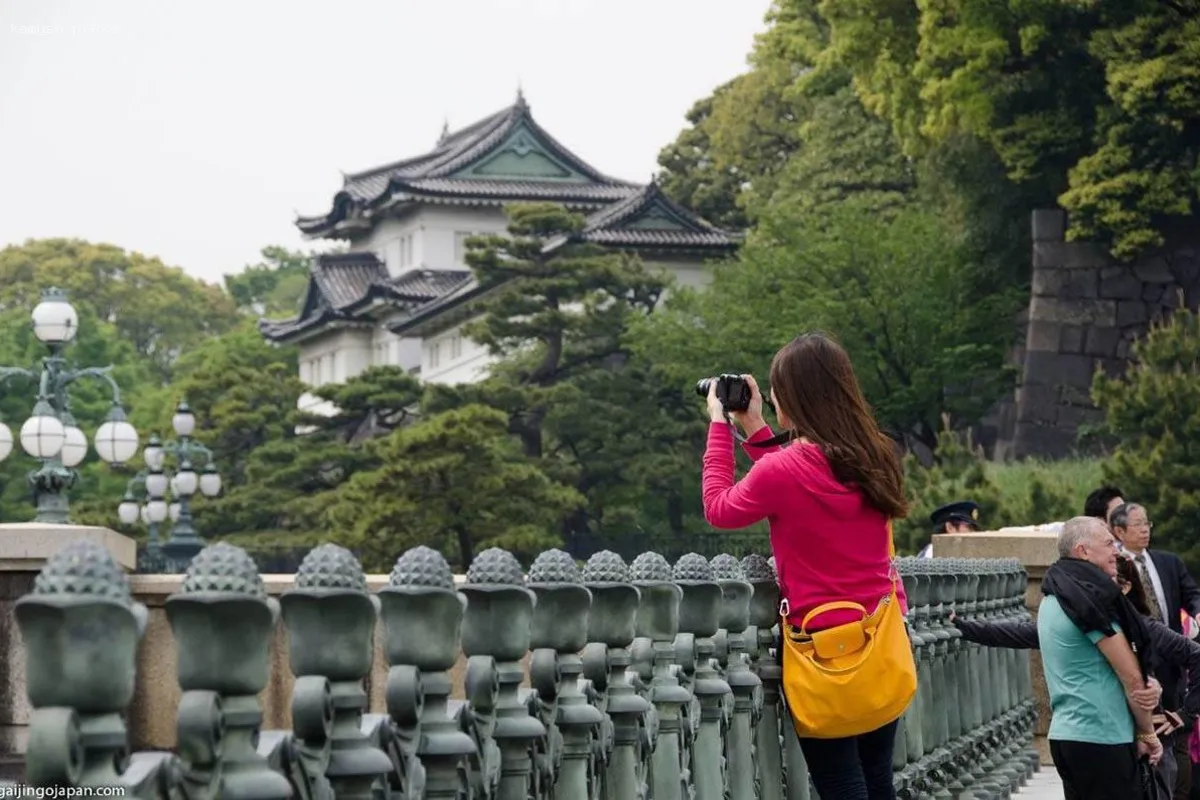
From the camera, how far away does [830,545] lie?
221 inches

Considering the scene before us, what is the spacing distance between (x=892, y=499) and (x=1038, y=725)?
22.8 ft

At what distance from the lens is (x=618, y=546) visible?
49250 millimetres

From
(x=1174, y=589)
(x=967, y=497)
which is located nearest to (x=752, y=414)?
(x=1174, y=589)

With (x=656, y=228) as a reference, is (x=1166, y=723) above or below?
below

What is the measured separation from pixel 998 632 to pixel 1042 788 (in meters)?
2.18

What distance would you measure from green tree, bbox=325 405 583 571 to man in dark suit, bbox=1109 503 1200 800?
3556 cm

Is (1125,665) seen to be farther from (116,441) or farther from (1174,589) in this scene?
(116,441)

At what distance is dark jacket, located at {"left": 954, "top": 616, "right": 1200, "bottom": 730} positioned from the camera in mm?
8211

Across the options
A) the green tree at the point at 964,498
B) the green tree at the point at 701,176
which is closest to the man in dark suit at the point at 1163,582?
the green tree at the point at 964,498

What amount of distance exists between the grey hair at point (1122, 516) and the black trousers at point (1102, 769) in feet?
5.74

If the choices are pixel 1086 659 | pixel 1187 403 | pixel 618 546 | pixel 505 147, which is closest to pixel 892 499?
pixel 1086 659

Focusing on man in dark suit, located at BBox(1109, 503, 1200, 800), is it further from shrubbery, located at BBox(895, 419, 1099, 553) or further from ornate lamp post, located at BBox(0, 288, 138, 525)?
shrubbery, located at BBox(895, 419, 1099, 553)

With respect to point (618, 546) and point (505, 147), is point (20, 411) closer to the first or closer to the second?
point (505, 147)

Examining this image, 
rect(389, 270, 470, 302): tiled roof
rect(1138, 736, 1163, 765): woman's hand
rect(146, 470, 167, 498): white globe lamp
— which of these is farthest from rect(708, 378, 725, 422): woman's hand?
rect(389, 270, 470, 302): tiled roof
